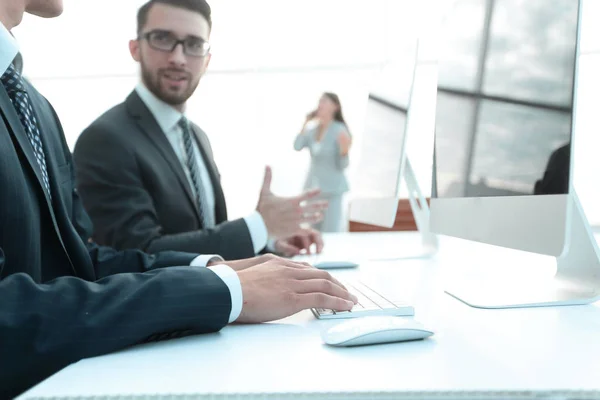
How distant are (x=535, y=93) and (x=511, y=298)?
28 centimetres

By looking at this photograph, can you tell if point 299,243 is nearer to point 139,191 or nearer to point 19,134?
point 139,191

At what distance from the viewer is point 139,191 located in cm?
141

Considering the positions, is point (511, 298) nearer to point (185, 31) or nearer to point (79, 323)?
point (79, 323)

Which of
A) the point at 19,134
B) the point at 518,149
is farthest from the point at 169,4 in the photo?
the point at 518,149

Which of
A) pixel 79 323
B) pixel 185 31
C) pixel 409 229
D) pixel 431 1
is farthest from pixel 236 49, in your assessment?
pixel 79 323

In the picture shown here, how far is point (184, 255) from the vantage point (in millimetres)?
940

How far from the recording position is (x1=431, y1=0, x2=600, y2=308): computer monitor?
2.17 feet

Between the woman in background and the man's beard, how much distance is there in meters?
2.09

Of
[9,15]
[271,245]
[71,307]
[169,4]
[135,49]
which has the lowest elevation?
[271,245]

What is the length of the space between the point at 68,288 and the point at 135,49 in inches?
58.9

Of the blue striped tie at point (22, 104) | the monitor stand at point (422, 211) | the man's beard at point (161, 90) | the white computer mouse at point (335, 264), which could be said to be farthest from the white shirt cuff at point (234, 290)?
the man's beard at point (161, 90)

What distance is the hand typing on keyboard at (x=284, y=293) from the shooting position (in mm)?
615

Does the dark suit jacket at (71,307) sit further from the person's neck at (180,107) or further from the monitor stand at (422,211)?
the person's neck at (180,107)

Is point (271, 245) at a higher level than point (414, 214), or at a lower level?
lower
